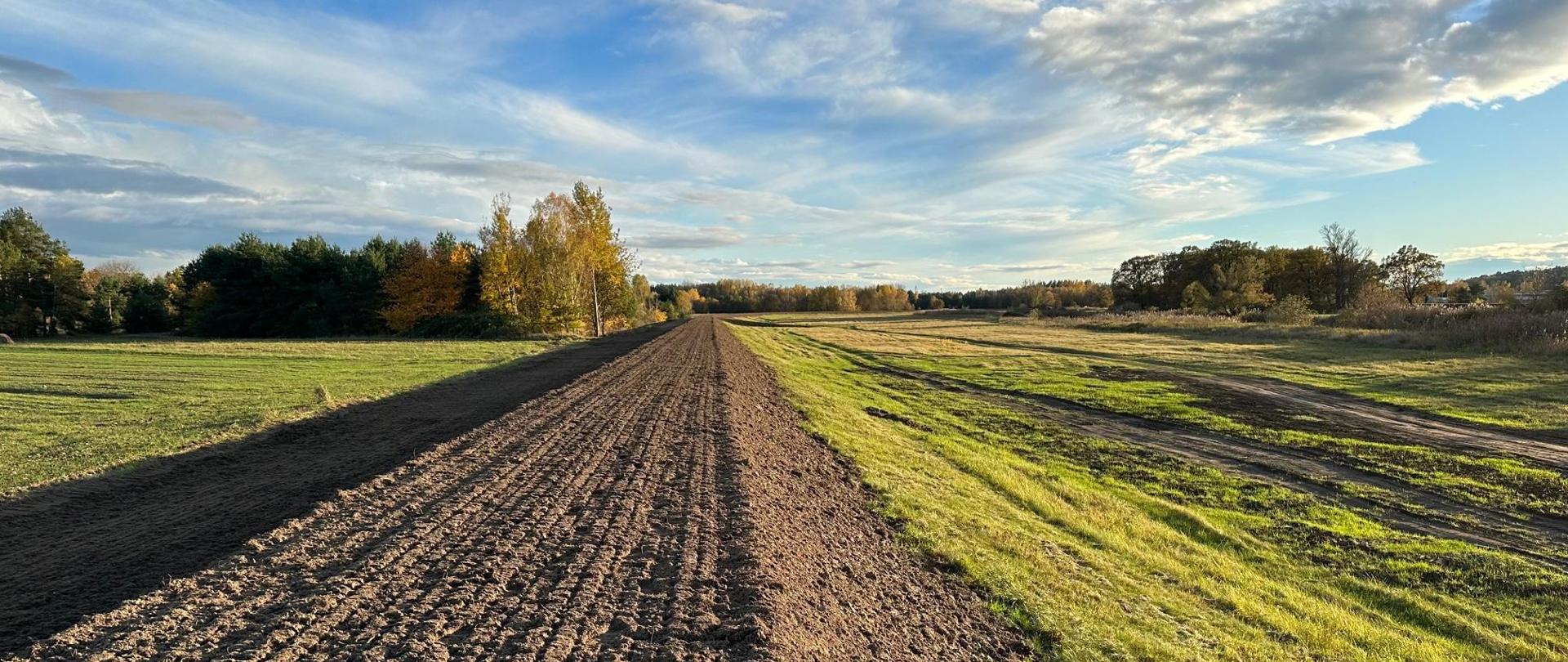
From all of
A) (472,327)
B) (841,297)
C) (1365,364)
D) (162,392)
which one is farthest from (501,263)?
(841,297)

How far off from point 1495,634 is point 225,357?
40.3 meters

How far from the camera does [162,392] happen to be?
714 inches

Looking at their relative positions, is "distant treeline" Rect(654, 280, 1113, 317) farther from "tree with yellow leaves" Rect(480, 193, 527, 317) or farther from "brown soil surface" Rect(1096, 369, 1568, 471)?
"brown soil surface" Rect(1096, 369, 1568, 471)

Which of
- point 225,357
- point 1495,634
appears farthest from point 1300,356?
point 225,357

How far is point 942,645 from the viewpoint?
5.02m

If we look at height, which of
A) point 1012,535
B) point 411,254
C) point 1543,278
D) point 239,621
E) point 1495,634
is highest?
point 411,254

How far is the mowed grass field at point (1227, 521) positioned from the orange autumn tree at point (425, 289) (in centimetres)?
4559

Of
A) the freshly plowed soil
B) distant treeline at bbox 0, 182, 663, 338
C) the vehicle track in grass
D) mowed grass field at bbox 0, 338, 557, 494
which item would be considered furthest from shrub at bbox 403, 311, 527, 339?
the freshly plowed soil

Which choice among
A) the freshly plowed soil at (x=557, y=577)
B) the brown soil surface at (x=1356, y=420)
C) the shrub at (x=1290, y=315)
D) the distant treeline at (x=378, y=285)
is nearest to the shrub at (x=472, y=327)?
the distant treeline at (x=378, y=285)

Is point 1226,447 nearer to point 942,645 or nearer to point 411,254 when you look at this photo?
point 942,645

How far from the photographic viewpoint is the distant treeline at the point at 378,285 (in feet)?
169

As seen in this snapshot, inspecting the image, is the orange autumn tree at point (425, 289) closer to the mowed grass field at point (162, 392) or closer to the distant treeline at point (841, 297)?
the mowed grass field at point (162, 392)

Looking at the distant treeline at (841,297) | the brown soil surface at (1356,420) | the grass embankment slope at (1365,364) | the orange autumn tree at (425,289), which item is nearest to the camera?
the brown soil surface at (1356,420)

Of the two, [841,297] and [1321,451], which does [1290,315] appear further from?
[841,297]
